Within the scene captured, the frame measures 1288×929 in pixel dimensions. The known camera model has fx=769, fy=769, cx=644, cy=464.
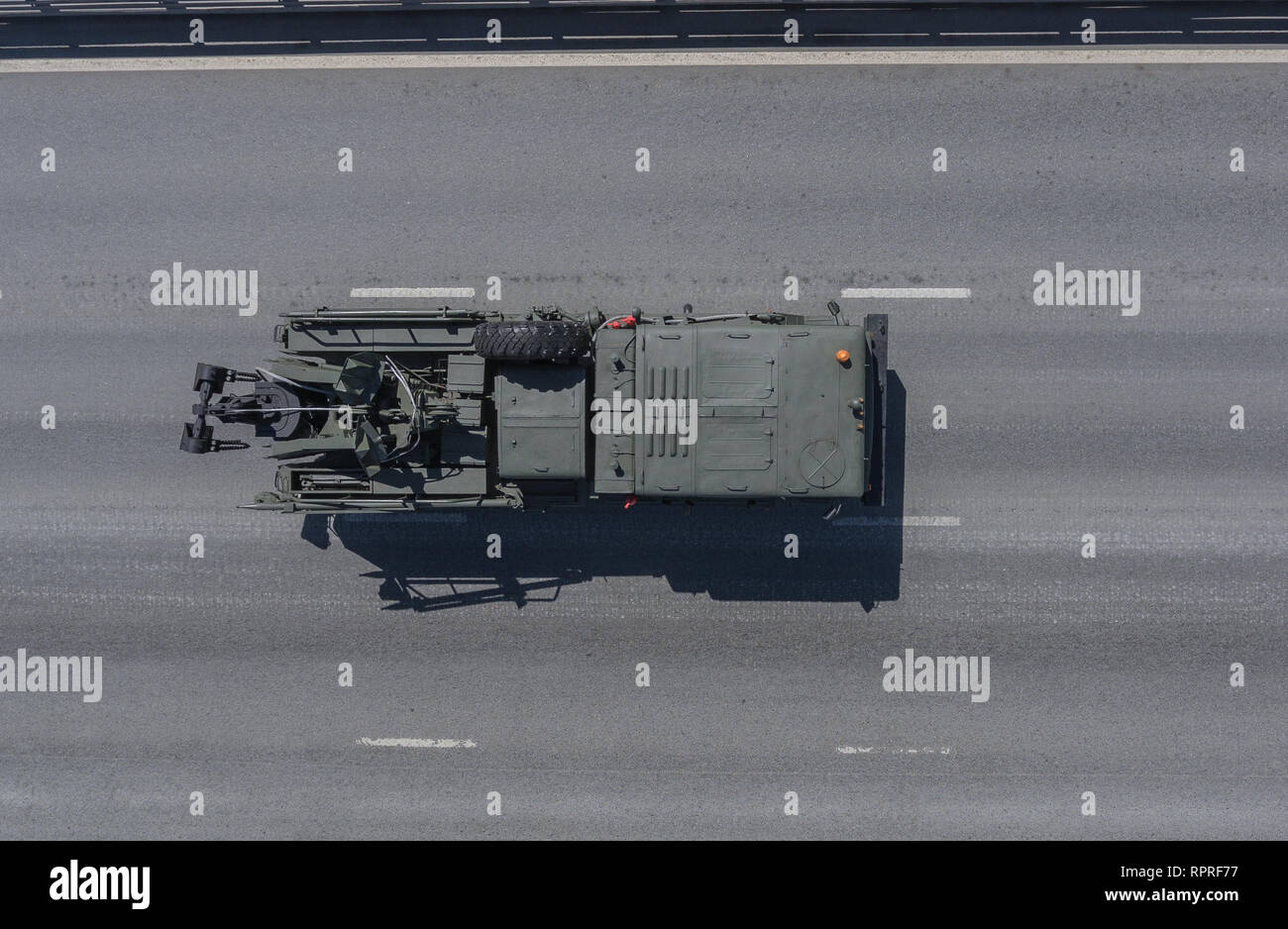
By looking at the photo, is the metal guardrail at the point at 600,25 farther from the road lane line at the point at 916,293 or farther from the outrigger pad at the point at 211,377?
the outrigger pad at the point at 211,377

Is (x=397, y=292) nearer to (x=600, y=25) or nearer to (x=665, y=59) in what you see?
(x=600, y=25)

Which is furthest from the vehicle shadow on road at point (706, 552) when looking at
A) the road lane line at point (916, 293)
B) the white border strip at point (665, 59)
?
the white border strip at point (665, 59)

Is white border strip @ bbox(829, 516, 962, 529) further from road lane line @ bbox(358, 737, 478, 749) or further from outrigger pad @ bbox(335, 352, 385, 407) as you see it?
outrigger pad @ bbox(335, 352, 385, 407)

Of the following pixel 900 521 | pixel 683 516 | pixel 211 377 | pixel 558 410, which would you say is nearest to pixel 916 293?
pixel 900 521

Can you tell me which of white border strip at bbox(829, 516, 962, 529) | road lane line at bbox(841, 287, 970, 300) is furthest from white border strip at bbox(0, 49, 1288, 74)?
white border strip at bbox(829, 516, 962, 529)

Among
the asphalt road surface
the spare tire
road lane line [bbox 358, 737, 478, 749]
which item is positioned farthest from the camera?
road lane line [bbox 358, 737, 478, 749]
